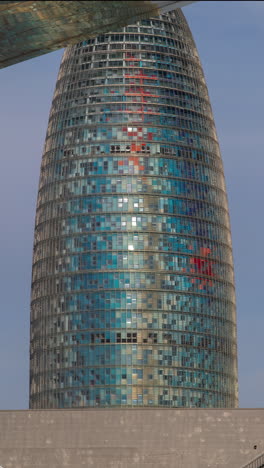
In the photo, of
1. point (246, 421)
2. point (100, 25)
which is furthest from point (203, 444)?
point (100, 25)

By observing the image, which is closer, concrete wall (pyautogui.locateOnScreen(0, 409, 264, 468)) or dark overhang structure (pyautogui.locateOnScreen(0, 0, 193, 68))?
dark overhang structure (pyautogui.locateOnScreen(0, 0, 193, 68))

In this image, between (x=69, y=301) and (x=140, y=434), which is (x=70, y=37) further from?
(x=69, y=301)

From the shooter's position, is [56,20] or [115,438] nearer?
[56,20]

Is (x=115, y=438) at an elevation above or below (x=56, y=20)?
below

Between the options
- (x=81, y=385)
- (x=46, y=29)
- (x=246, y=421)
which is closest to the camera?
(x=46, y=29)

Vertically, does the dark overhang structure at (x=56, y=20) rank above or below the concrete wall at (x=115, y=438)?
above

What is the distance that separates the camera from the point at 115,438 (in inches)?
5010

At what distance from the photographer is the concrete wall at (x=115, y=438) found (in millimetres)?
125812

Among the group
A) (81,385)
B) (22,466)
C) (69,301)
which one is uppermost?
(69,301)

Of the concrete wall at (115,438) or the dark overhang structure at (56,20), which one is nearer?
the dark overhang structure at (56,20)

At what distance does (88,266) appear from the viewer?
198875mm

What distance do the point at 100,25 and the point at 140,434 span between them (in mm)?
85867

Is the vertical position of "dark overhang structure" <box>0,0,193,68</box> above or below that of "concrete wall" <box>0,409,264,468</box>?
above

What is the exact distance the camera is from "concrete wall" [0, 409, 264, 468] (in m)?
126
